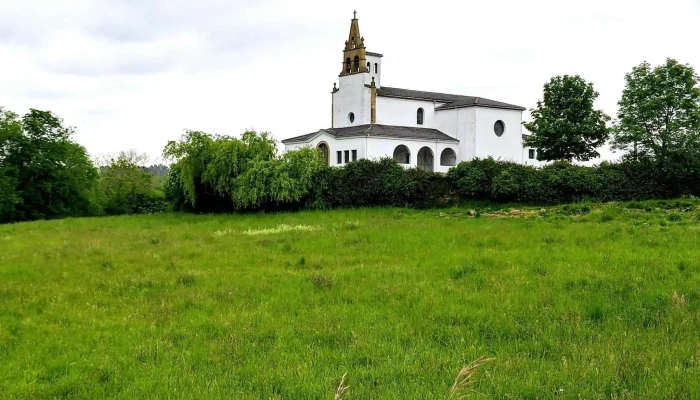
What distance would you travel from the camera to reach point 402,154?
182 ft

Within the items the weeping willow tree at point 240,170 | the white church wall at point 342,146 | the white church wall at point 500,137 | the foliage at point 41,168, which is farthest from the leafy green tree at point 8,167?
the white church wall at point 500,137

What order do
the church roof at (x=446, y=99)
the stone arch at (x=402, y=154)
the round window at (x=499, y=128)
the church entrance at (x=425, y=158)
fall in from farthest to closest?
the church entrance at (x=425, y=158), the round window at (x=499, y=128), the church roof at (x=446, y=99), the stone arch at (x=402, y=154)

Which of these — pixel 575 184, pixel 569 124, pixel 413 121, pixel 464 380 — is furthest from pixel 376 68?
pixel 464 380

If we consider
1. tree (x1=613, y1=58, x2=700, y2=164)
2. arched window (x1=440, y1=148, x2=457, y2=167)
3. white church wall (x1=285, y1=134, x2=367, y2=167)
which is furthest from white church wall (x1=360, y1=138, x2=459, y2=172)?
tree (x1=613, y1=58, x2=700, y2=164)

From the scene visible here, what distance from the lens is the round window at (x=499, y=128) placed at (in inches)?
2244

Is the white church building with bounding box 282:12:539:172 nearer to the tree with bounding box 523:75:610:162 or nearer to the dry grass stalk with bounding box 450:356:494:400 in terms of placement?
the tree with bounding box 523:75:610:162

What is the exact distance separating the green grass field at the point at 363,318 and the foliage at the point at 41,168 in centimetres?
3293

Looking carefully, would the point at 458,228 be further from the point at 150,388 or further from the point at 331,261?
the point at 150,388

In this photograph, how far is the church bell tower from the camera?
58159 millimetres

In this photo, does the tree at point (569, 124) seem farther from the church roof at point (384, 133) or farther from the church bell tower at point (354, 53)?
the church bell tower at point (354, 53)

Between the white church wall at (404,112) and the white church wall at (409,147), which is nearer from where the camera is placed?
the white church wall at (409,147)

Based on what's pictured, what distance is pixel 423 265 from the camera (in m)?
12.5

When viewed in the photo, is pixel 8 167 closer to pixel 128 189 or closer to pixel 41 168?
pixel 41 168

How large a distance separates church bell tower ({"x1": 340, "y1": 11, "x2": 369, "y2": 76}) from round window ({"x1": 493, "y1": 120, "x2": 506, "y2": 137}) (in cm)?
1454
